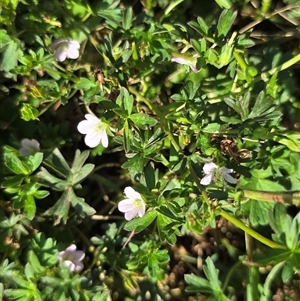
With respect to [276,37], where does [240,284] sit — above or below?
below

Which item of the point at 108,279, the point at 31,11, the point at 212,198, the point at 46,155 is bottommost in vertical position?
the point at 108,279

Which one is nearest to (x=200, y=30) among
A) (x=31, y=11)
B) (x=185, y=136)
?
(x=185, y=136)

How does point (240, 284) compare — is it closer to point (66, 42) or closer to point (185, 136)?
point (185, 136)

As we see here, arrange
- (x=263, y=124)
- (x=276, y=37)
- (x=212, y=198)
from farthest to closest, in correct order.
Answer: (x=276, y=37) → (x=263, y=124) → (x=212, y=198)

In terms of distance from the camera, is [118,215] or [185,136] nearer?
[185,136]

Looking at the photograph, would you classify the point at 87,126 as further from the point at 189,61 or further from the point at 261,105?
the point at 261,105
